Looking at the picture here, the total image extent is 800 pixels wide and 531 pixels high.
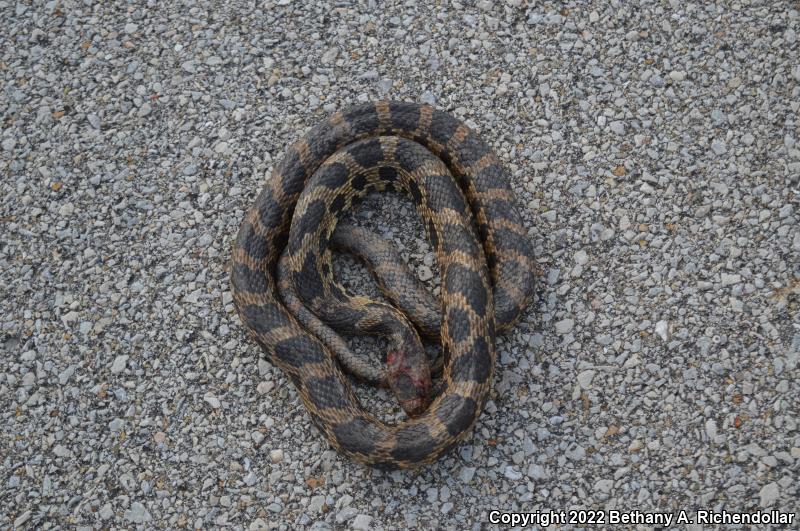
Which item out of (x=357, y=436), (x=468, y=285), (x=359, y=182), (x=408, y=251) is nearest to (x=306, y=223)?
(x=359, y=182)

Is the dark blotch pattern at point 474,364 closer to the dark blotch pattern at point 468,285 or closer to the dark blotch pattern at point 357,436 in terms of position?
the dark blotch pattern at point 468,285

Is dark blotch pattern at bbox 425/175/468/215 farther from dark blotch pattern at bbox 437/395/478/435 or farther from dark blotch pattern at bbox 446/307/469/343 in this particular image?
dark blotch pattern at bbox 437/395/478/435

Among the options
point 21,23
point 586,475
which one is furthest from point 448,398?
point 21,23

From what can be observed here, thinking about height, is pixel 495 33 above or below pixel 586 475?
above

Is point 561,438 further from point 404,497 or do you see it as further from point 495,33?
point 495,33

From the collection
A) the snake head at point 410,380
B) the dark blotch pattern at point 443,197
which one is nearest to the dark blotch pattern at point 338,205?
the dark blotch pattern at point 443,197

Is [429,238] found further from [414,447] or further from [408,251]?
[414,447]

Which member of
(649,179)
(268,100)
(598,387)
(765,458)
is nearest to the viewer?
(765,458)
